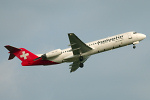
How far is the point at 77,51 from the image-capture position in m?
45.5

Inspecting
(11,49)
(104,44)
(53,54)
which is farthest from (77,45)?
(11,49)

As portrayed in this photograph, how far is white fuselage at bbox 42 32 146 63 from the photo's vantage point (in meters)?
46.2

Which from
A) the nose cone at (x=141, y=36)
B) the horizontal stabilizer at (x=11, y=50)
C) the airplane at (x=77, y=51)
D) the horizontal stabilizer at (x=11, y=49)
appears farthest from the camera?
the nose cone at (x=141, y=36)

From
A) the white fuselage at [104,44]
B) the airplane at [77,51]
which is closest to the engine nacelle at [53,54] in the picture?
the airplane at [77,51]

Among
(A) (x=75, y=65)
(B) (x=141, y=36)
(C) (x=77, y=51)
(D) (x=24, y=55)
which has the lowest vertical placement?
(A) (x=75, y=65)

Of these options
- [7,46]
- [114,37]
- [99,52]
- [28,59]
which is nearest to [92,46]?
[99,52]

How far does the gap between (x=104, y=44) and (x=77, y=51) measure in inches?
207

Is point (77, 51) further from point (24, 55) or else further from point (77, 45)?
point (24, 55)

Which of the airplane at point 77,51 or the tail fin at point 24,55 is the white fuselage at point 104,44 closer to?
the airplane at point 77,51

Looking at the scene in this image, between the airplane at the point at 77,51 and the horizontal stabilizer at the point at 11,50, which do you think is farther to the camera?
the airplane at the point at 77,51

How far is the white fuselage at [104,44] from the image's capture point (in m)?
46.2

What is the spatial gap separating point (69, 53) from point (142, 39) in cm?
1450

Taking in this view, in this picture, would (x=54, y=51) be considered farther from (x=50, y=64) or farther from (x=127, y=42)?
(x=127, y=42)

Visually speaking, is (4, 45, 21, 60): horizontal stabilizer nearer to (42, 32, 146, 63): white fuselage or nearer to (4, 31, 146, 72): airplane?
(4, 31, 146, 72): airplane
